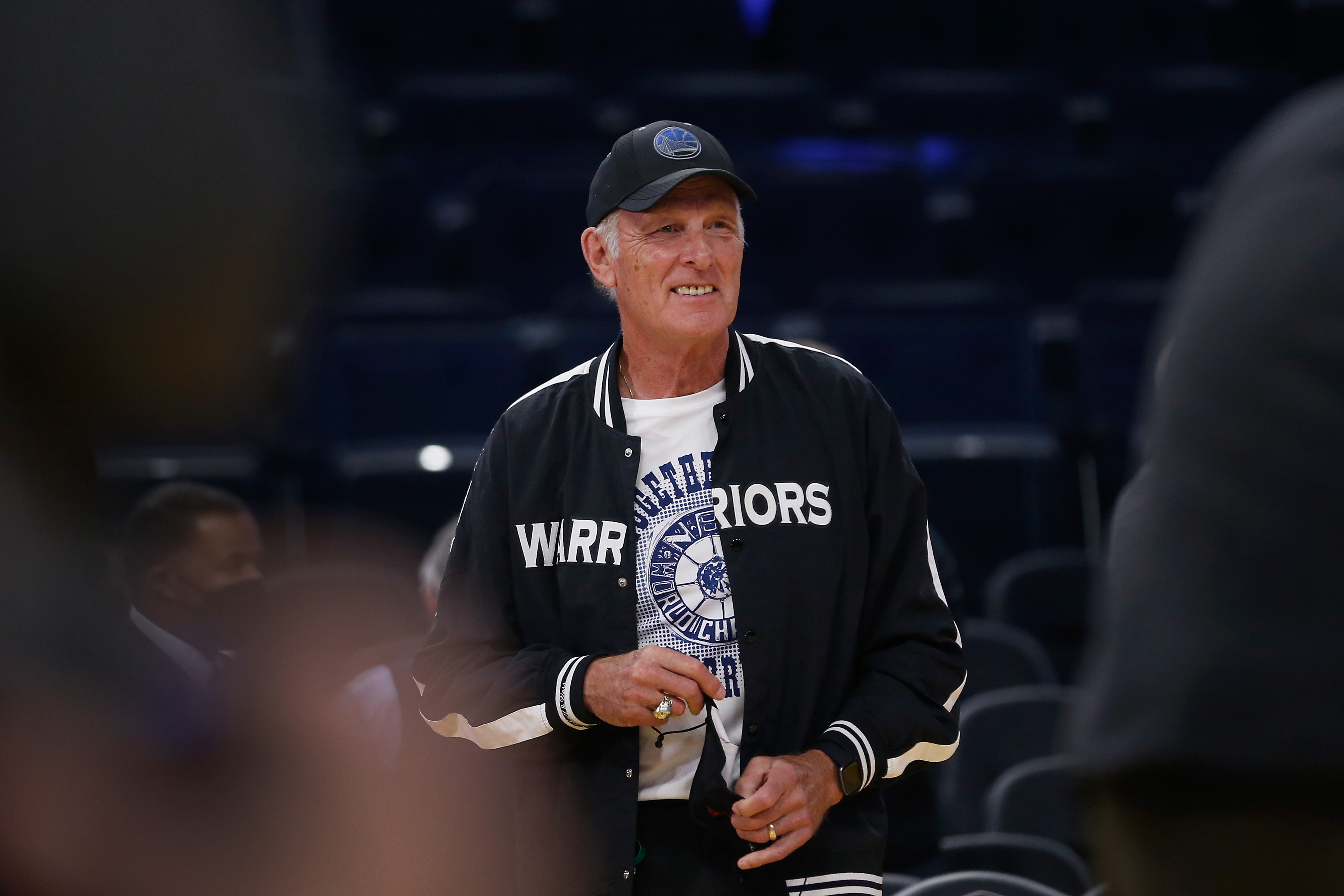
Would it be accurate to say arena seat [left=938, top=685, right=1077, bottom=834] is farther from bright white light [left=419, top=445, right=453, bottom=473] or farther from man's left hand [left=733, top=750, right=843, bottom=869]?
bright white light [left=419, top=445, right=453, bottom=473]

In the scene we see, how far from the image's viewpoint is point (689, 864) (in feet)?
5.60

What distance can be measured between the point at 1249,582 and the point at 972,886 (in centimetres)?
125

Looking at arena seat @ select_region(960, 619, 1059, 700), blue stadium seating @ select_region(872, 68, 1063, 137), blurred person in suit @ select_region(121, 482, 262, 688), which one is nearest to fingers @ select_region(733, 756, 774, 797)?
blurred person in suit @ select_region(121, 482, 262, 688)

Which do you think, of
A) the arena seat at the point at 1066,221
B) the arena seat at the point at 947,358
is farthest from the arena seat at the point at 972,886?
the arena seat at the point at 1066,221

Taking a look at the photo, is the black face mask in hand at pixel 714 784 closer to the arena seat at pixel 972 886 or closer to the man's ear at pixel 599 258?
the arena seat at pixel 972 886

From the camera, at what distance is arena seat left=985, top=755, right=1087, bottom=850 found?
2816mm

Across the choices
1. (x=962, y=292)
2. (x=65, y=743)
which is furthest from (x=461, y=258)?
(x=65, y=743)

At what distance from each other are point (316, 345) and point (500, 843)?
9.32ft

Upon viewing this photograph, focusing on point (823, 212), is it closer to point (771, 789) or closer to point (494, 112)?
point (494, 112)

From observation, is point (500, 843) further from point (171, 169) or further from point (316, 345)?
point (316, 345)

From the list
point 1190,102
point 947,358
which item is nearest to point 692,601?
point 947,358

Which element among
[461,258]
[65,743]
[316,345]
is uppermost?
[461,258]

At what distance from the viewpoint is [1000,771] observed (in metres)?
3.18

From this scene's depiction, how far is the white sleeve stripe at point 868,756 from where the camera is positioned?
166cm
